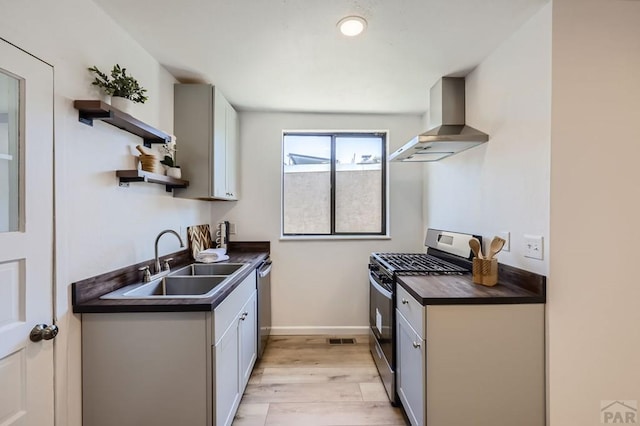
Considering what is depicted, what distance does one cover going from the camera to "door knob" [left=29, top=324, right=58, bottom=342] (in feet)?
3.77

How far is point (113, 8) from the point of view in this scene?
4.93 ft

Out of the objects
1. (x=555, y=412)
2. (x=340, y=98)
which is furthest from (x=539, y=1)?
(x=555, y=412)

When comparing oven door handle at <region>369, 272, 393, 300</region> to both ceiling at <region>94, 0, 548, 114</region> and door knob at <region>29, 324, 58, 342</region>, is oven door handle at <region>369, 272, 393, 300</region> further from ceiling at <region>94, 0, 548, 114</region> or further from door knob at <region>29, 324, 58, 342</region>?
door knob at <region>29, 324, 58, 342</region>

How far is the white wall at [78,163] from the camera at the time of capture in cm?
123

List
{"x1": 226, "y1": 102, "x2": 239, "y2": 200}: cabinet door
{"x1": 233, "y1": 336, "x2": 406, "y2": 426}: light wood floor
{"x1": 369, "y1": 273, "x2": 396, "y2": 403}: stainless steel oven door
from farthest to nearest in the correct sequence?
{"x1": 226, "y1": 102, "x2": 239, "y2": 200}: cabinet door < {"x1": 369, "y1": 273, "x2": 396, "y2": 403}: stainless steel oven door < {"x1": 233, "y1": 336, "x2": 406, "y2": 426}: light wood floor

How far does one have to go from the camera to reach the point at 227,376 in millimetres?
1611

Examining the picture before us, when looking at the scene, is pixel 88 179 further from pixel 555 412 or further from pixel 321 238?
pixel 555 412

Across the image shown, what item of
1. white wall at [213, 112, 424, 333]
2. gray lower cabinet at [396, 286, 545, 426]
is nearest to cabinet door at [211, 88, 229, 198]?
white wall at [213, 112, 424, 333]

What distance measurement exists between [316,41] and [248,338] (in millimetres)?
2148

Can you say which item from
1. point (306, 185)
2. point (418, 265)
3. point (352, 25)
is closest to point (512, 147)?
point (418, 265)

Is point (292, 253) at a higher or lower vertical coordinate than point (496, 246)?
lower

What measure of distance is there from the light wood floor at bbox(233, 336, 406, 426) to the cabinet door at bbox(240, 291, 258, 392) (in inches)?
7.1

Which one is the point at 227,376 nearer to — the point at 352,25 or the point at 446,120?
the point at 352,25

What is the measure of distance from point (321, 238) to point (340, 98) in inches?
57.6
